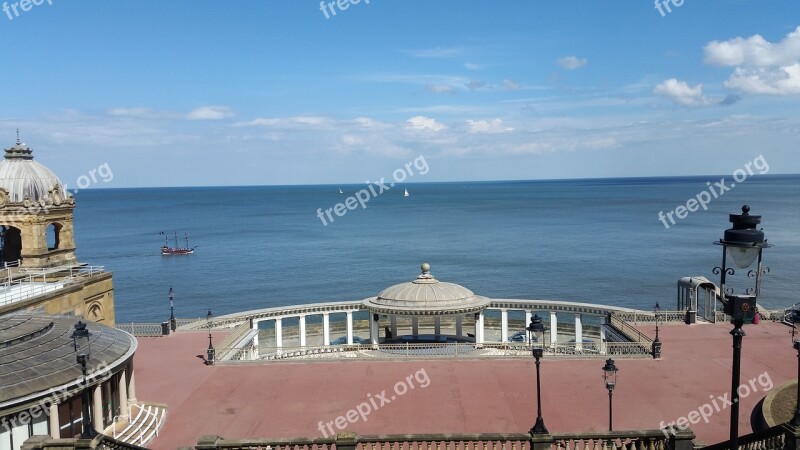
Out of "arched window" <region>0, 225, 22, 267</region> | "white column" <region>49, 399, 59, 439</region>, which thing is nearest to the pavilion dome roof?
"white column" <region>49, 399, 59, 439</region>

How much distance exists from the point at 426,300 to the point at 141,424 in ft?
48.5

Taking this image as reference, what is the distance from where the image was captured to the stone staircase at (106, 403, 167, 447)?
17109 mm

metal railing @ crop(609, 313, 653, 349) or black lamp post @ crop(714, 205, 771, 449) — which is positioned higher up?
black lamp post @ crop(714, 205, 771, 449)

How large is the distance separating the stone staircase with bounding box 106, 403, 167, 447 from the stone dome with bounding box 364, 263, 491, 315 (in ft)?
41.5

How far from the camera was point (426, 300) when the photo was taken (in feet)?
96.7

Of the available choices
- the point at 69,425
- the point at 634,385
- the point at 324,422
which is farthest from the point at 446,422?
the point at 69,425

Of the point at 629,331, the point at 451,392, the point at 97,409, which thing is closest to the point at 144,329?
the point at 97,409

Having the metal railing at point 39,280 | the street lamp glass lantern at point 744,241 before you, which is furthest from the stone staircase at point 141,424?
the street lamp glass lantern at point 744,241

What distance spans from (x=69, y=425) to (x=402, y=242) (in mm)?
102094

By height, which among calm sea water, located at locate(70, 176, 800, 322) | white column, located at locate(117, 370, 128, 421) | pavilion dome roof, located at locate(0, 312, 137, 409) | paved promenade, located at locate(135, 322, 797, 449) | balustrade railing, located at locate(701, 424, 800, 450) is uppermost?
pavilion dome roof, located at locate(0, 312, 137, 409)

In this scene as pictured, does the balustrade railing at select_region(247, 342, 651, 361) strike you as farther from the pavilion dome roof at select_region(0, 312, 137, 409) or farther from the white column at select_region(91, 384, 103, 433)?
the white column at select_region(91, 384, 103, 433)

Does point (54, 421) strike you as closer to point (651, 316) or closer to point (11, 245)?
point (11, 245)

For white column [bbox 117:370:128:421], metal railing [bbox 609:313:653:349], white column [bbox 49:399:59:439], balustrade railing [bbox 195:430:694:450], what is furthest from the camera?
metal railing [bbox 609:313:653:349]

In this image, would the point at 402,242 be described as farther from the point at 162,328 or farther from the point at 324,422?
the point at 324,422
